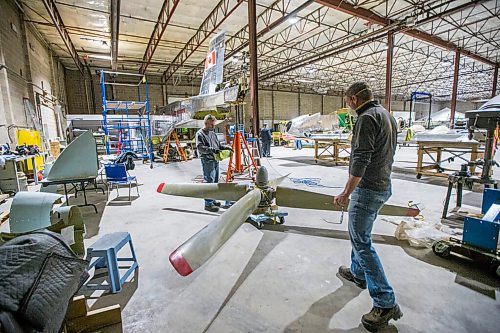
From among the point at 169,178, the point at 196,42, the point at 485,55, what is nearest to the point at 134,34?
the point at 196,42

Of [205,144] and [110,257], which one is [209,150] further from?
[110,257]

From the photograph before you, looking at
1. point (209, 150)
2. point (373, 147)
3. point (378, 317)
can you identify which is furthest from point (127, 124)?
point (378, 317)

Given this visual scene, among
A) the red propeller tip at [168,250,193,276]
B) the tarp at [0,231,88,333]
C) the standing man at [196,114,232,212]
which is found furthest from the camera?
the standing man at [196,114,232,212]

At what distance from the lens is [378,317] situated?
5.25 feet

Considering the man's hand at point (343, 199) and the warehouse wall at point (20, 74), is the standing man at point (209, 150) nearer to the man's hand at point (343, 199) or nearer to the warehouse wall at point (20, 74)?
the man's hand at point (343, 199)

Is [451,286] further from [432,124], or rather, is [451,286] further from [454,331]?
[432,124]

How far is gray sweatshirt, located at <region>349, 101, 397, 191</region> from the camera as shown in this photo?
158 cm

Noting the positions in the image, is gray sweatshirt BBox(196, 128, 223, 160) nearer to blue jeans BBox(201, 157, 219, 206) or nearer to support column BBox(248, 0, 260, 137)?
blue jeans BBox(201, 157, 219, 206)

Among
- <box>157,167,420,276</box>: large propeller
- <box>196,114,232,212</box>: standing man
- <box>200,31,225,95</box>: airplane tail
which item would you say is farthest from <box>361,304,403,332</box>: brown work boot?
<box>200,31,225,95</box>: airplane tail

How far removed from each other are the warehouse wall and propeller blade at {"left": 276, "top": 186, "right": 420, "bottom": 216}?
801 centimetres

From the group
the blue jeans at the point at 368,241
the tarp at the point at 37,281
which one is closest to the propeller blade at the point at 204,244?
the tarp at the point at 37,281

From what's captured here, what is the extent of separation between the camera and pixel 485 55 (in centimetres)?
1602

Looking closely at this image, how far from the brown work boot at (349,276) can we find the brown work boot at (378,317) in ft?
1.26

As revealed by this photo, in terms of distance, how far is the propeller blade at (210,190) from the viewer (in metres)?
3.03
